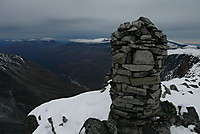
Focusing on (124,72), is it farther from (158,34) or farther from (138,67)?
(158,34)

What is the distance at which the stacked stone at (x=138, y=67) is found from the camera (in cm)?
1046

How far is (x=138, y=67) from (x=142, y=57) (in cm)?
59

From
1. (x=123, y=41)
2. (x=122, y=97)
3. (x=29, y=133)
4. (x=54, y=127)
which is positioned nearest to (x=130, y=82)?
(x=122, y=97)

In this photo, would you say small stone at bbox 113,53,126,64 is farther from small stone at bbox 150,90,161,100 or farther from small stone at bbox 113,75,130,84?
small stone at bbox 150,90,161,100

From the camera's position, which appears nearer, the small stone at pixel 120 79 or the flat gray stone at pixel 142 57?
the flat gray stone at pixel 142 57

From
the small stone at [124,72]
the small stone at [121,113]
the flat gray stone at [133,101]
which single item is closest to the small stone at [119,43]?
the small stone at [124,72]

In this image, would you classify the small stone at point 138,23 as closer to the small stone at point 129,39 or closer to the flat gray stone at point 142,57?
the small stone at point 129,39

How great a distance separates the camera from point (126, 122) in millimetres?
11117

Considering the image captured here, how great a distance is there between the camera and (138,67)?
10484mm

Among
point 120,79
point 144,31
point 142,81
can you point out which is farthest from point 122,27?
point 142,81

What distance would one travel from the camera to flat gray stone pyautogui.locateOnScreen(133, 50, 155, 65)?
10.4 meters

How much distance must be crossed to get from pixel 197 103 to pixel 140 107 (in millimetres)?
7131

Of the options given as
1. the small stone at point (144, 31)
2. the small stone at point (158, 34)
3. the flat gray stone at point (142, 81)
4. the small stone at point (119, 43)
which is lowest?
the flat gray stone at point (142, 81)

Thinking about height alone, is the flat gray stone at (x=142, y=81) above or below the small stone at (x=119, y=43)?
below
